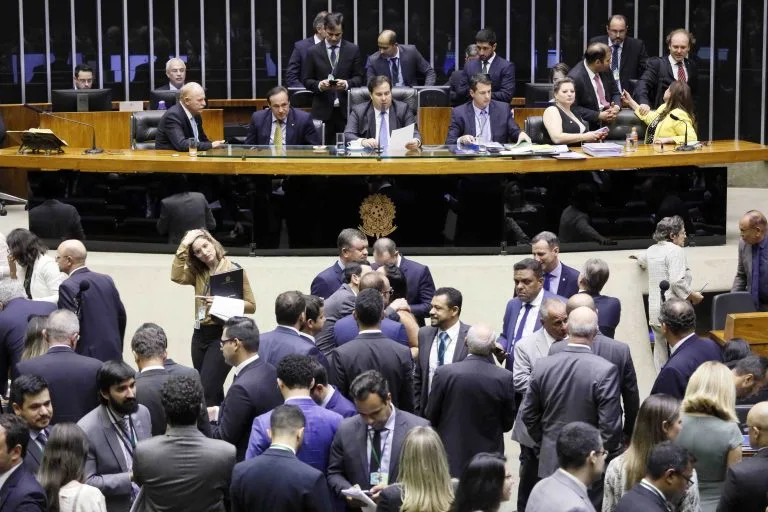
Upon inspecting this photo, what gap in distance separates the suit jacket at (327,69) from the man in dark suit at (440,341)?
6.62m

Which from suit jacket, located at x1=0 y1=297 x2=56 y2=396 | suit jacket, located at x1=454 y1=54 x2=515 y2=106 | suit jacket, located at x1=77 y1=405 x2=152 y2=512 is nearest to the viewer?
suit jacket, located at x1=77 y1=405 x2=152 y2=512

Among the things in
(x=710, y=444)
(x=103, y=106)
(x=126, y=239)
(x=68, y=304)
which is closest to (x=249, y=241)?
(x=126, y=239)

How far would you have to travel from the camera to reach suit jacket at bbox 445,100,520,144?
12.1 metres

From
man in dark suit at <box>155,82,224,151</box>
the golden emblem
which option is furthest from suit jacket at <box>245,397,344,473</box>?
man in dark suit at <box>155,82,224,151</box>

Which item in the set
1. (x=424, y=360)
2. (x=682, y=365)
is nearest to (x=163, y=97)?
(x=424, y=360)

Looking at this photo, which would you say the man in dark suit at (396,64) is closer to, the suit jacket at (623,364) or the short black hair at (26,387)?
the suit jacket at (623,364)

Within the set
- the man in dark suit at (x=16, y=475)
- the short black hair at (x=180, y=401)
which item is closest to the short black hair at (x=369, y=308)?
the short black hair at (x=180, y=401)

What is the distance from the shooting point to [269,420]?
6.32 meters

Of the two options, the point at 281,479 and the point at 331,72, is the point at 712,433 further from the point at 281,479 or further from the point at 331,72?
the point at 331,72

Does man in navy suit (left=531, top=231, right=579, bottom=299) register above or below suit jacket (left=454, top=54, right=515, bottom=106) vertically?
below

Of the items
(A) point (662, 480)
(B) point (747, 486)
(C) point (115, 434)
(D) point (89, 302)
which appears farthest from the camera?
(D) point (89, 302)

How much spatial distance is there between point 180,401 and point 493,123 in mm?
6577

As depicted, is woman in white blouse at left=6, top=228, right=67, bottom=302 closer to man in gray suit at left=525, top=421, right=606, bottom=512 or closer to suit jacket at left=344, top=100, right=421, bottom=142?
suit jacket at left=344, top=100, right=421, bottom=142

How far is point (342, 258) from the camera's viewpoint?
898 cm
